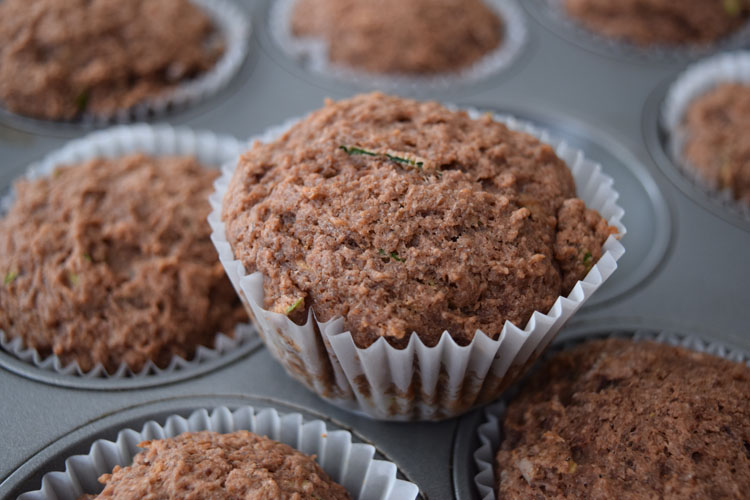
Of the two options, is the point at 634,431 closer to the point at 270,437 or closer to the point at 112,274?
the point at 270,437

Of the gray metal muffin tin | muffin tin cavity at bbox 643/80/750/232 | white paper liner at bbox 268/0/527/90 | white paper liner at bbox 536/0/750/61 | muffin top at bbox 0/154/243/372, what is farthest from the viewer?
white paper liner at bbox 536/0/750/61

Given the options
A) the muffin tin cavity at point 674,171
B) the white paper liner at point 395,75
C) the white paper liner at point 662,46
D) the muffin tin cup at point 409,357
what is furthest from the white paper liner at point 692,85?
the muffin tin cup at point 409,357

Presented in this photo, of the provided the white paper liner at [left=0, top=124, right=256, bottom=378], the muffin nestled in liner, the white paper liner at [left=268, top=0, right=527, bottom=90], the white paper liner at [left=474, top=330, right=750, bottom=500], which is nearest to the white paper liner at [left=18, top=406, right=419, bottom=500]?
the white paper liner at [left=474, top=330, right=750, bottom=500]

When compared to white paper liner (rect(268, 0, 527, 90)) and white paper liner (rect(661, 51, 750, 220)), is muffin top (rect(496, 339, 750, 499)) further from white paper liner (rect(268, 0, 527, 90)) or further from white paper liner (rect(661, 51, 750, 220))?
white paper liner (rect(268, 0, 527, 90))

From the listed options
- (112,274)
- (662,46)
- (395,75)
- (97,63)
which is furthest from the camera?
(662,46)

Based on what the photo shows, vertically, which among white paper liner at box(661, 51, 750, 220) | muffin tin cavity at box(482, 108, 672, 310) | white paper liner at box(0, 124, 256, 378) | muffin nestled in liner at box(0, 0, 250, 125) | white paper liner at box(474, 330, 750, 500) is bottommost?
white paper liner at box(474, 330, 750, 500)

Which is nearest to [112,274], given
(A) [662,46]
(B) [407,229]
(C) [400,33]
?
(B) [407,229]
